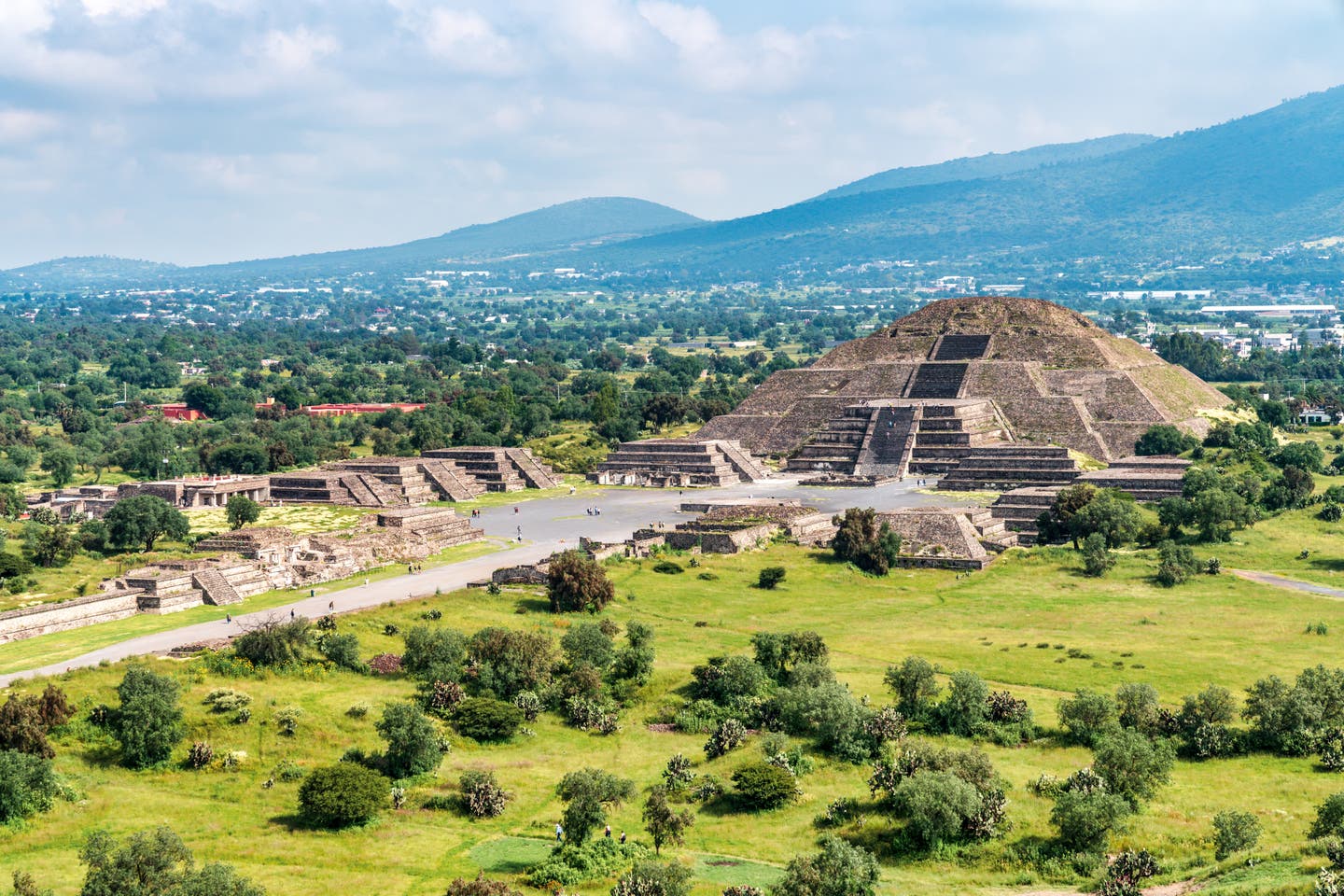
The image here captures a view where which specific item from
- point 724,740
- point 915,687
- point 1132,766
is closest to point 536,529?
point 915,687

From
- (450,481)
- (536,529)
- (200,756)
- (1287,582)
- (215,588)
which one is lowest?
(1287,582)

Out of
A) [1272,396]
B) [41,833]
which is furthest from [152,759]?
[1272,396]

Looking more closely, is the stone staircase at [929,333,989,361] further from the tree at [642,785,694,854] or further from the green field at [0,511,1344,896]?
the tree at [642,785,694,854]

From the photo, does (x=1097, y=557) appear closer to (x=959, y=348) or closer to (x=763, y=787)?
(x=763, y=787)

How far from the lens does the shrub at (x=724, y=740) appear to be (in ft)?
178

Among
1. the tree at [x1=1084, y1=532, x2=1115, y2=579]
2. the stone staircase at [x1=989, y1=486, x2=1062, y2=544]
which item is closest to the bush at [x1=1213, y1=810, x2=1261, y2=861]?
the tree at [x1=1084, y1=532, x2=1115, y2=579]

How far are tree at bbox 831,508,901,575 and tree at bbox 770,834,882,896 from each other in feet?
147

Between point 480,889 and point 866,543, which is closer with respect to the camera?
point 480,889

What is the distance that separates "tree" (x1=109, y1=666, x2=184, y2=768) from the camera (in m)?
51.3

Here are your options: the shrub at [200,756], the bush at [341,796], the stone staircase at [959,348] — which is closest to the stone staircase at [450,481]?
the stone staircase at [959,348]

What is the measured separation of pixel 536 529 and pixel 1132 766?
190 ft

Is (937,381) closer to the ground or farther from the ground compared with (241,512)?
farther from the ground

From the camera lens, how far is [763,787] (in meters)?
49.7

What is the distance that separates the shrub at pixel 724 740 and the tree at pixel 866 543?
32.1 meters
